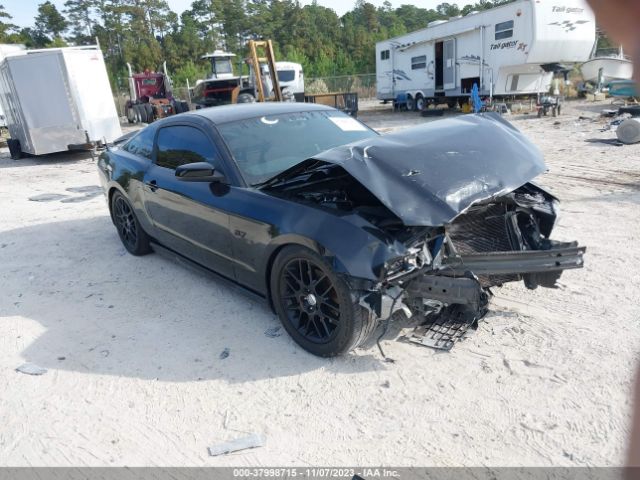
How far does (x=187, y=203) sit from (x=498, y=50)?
54.8 ft

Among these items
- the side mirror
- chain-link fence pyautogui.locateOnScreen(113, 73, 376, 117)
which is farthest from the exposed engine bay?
chain-link fence pyautogui.locateOnScreen(113, 73, 376, 117)

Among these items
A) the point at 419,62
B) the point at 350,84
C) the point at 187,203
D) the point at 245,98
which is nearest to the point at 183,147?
the point at 187,203

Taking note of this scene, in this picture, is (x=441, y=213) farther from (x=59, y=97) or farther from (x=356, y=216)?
(x=59, y=97)

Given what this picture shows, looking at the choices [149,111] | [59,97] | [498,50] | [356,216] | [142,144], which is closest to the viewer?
[356,216]

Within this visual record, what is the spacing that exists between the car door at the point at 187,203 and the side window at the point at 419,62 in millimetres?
19214

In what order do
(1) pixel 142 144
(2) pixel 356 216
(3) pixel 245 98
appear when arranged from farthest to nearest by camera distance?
1. (3) pixel 245 98
2. (1) pixel 142 144
3. (2) pixel 356 216

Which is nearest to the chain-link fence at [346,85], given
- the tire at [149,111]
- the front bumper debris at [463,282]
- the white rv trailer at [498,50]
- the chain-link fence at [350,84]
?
the chain-link fence at [350,84]

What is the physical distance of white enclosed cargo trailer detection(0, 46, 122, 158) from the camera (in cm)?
1330

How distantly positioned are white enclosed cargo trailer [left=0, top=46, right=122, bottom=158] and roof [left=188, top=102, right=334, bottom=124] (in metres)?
10.5

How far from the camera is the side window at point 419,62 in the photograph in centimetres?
2206

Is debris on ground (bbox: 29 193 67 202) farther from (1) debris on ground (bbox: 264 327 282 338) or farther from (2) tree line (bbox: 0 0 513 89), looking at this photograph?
(2) tree line (bbox: 0 0 513 89)

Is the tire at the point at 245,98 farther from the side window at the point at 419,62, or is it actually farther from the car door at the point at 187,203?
the car door at the point at 187,203

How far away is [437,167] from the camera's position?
11.0ft

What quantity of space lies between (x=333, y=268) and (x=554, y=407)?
4.77ft
